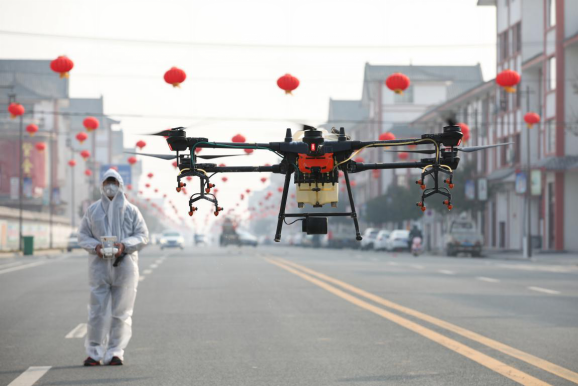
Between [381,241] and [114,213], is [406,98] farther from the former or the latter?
[114,213]

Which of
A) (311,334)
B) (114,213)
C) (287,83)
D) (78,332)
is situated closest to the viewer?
(114,213)

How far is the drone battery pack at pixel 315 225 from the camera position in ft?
12.7

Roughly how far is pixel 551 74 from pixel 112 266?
54799mm

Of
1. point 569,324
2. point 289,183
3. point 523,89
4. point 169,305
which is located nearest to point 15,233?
point 523,89

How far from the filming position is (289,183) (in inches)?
156

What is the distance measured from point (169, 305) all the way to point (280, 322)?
442 cm

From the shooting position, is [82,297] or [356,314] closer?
[356,314]

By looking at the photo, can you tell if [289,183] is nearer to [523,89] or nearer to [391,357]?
[391,357]

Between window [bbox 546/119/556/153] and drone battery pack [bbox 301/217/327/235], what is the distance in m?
58.6

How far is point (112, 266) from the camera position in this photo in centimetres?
1045

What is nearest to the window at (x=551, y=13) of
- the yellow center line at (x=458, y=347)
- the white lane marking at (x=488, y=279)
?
the white lane marking at (x=488, y=279)

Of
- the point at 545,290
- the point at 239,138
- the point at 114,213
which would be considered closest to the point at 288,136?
the point at 239,138

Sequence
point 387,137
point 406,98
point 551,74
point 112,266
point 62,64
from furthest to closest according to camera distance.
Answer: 1. point 406,98
2. point 551,74
3. point 62,64
4. point 112,266
5. point 387,137

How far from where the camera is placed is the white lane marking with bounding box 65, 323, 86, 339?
1459 centimetres
